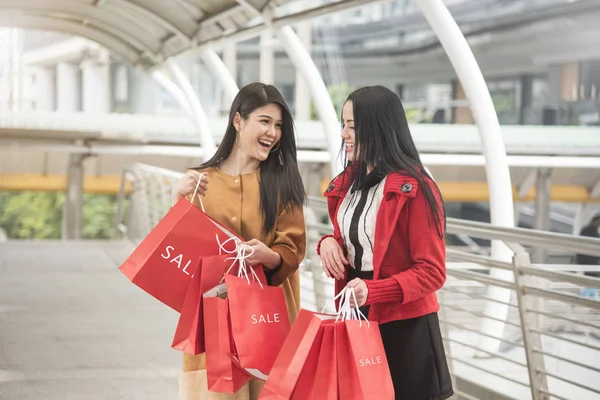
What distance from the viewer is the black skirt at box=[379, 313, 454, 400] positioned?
8.55 ft

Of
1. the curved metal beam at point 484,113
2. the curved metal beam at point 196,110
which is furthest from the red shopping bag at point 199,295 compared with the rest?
the curved metal beam at point 196,110

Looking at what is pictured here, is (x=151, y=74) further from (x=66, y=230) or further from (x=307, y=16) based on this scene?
(x=66, y=230)

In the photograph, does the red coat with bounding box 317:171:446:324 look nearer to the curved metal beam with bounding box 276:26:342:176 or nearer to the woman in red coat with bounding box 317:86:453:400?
the woman in red coat with bounding box 317:86:453:400

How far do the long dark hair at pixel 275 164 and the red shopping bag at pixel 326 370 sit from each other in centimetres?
70

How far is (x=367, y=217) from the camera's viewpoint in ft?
8.56

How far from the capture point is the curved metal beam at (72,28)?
42.0 ft

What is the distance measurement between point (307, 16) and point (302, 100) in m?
36.2

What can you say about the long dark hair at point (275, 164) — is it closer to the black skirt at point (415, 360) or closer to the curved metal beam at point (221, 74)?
the black skirt at point (415, 360)

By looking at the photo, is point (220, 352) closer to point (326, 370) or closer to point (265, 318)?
point (265, 318)

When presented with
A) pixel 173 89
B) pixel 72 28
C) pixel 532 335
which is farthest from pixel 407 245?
pixel 173 89

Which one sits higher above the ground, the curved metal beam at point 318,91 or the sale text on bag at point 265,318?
the curved metal beam at point 318,91

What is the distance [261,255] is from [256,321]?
0.22m

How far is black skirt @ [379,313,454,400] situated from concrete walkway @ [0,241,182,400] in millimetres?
3084

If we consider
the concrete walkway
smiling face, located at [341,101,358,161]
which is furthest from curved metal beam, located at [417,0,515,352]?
smiling face, located at [341,101,358,161]
